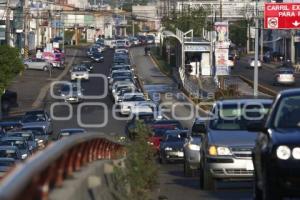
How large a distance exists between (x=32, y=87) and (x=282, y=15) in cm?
2893

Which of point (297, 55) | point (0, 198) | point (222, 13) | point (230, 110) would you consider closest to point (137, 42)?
point (297, 55)

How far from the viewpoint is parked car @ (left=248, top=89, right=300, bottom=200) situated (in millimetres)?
12438

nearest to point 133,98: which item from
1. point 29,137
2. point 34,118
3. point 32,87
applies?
point 34,118

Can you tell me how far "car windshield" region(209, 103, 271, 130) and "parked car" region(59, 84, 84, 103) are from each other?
163 ft

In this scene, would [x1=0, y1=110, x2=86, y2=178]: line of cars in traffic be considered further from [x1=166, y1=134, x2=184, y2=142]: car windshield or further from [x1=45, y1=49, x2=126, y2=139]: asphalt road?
[x1=166, y1=134, x2=184, y2=142]: car windshield

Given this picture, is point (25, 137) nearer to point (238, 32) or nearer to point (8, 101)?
point (8, 101)

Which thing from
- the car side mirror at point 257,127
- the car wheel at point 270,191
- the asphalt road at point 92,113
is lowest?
the asphalt road at point 92,113

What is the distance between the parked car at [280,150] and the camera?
1244cm

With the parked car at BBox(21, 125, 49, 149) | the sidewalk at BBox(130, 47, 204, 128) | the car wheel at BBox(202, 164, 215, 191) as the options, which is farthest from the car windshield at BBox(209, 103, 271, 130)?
the sidewalk at BBox(130, 47, 204, 128)

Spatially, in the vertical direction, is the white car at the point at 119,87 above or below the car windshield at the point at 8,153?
below

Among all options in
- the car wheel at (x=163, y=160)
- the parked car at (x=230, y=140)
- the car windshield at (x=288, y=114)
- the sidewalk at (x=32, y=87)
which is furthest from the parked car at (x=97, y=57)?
the car windshield at (x=288, y=114)

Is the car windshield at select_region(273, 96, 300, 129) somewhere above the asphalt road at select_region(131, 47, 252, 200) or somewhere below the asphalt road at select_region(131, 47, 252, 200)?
above

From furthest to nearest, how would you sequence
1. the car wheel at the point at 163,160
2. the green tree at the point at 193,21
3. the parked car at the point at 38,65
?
the green tree at the point at 193,21, the parked car at the point at 38,65, the car wheel at the point at 163,160

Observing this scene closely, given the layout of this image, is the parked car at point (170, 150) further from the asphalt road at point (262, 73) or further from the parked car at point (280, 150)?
the asphalt road at point (262, 73)
